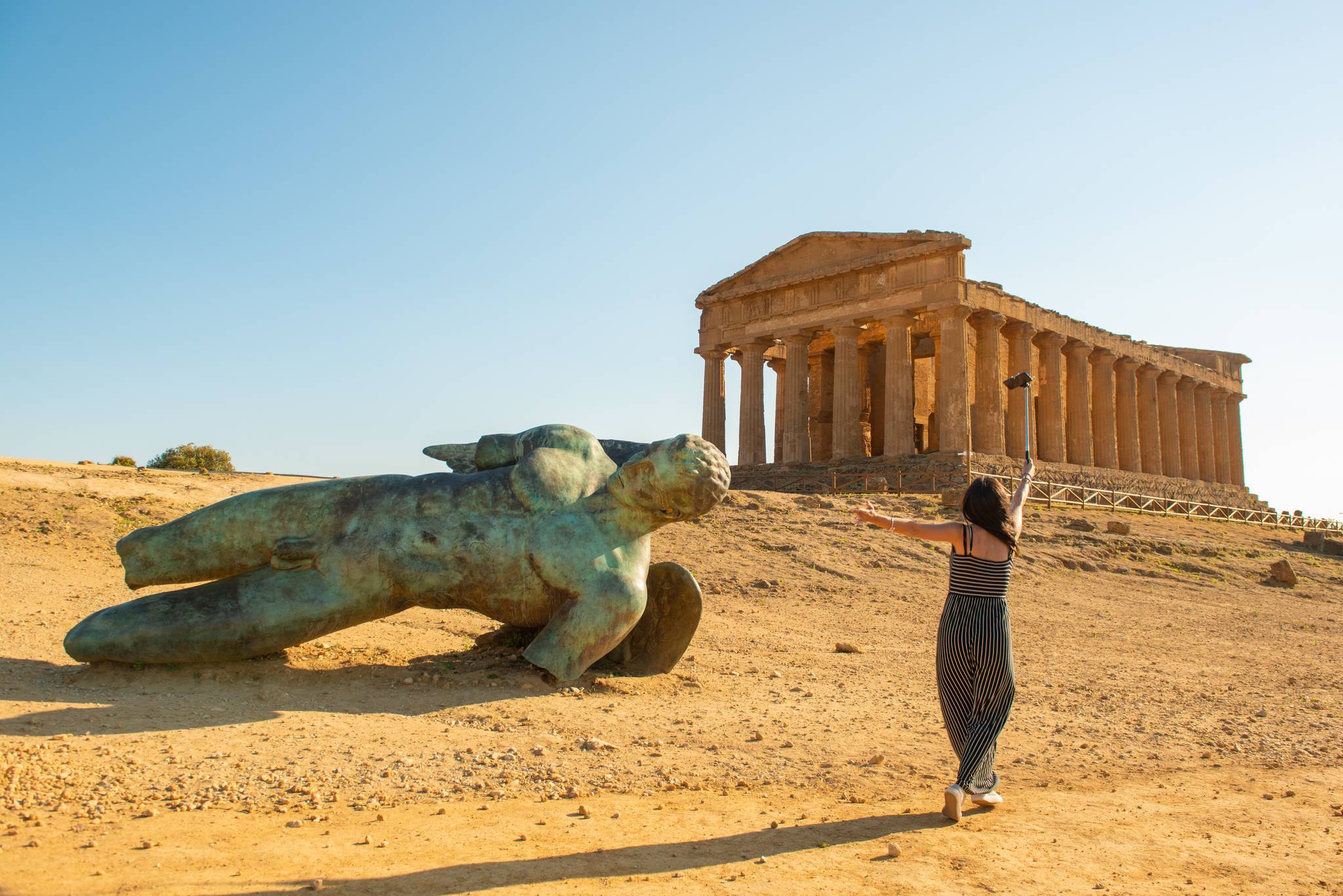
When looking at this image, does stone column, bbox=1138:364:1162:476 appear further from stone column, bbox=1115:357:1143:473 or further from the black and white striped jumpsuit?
the black and white striped jumpsuit

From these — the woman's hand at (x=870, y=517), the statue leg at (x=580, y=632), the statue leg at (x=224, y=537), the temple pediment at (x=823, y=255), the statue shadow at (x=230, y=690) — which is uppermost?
the temple pediment at (x=823, y=255)

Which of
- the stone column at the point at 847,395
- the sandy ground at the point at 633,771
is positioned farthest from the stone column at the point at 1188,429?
the sandy ground at the point at 633,771

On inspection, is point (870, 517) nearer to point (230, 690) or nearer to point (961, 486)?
point (230, 690)

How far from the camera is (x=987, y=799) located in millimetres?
4578

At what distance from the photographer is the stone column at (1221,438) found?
46531 millimetres

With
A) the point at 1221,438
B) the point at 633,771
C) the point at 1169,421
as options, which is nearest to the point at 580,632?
the point at 633,771

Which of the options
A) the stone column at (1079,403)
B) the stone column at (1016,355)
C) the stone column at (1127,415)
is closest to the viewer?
the stone column at (1016,355)

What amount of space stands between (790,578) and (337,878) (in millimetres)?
10358

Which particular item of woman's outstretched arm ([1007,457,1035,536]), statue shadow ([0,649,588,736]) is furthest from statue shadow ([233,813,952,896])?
statue shadow ([0,649,588,736])

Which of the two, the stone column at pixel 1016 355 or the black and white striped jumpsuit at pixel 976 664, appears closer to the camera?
the black and white striped jumpsuit at pixel 976 664

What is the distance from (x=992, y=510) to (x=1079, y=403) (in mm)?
34652

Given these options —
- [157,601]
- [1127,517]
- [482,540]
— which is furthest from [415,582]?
[1127,517]

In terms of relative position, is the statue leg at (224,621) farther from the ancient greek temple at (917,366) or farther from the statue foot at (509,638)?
the ancient greek temple at (917,366)

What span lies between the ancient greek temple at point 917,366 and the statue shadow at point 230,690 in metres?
26.0
